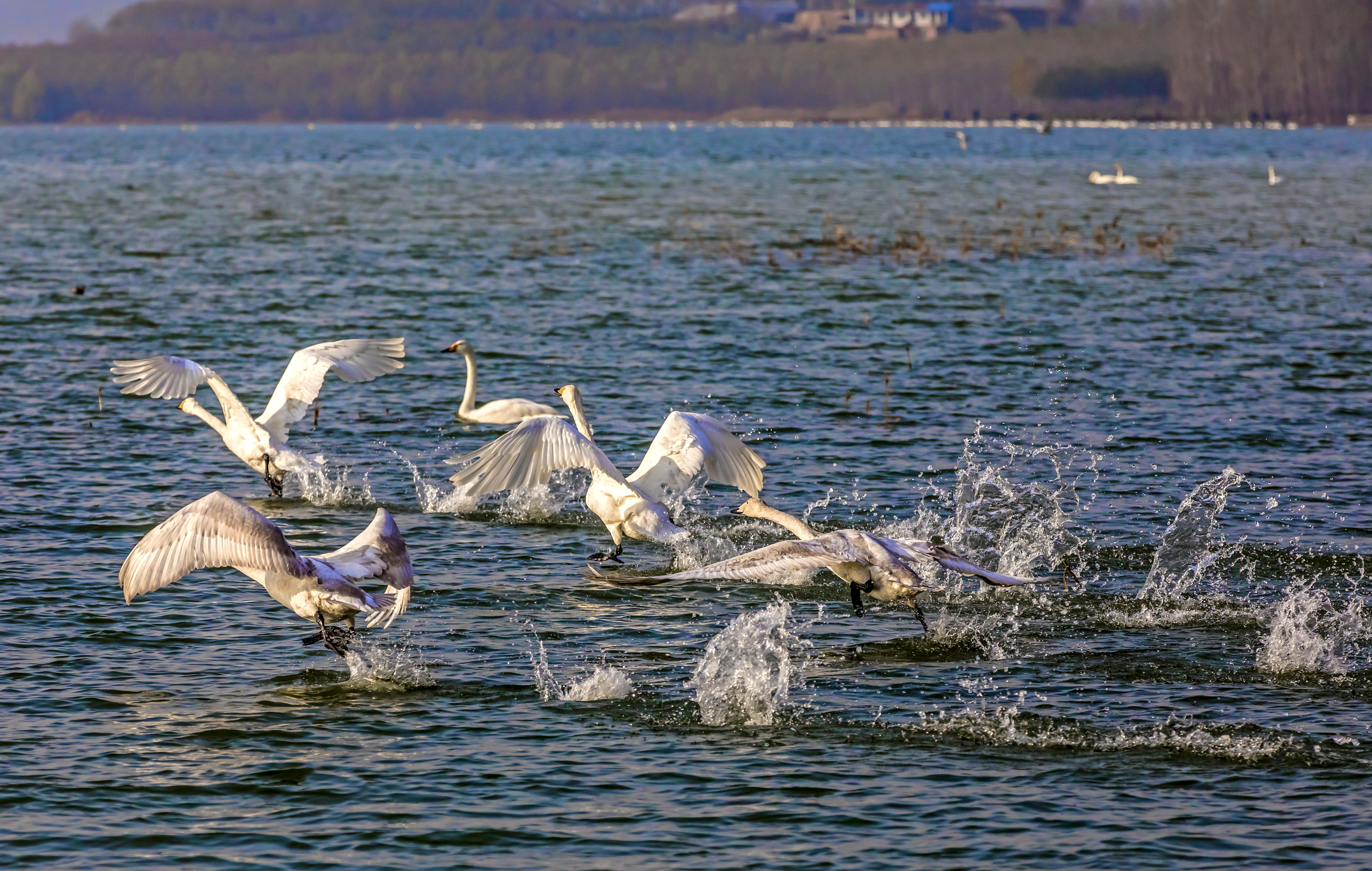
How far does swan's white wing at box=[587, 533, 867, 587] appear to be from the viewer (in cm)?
1129

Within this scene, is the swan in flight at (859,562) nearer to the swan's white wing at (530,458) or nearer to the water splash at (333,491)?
the swan's white wing at (530,458)

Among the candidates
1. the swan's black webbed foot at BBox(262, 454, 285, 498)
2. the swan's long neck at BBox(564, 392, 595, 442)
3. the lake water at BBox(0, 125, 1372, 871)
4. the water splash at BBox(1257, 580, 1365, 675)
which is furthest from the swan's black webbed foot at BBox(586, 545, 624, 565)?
the water splash at BBox(1257, 580, 1365, 675)

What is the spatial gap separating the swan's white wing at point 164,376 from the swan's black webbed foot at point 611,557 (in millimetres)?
5567

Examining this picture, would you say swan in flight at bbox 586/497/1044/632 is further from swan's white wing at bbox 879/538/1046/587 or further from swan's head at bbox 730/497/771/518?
swan's head at bbox 730/497/771/518

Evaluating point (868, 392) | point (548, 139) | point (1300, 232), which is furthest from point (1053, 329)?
point (548, 139)

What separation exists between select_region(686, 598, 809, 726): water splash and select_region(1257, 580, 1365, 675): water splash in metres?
3.56

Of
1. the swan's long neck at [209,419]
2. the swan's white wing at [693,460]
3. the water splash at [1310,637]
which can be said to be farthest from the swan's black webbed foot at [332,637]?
the water splash at [1310,637]

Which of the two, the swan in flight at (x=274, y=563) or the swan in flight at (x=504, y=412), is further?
the swan in flight at (x=504, y=412)

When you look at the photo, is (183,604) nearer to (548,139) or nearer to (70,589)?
(70,589)

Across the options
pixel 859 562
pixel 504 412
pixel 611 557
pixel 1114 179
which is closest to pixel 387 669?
pixel 611 557

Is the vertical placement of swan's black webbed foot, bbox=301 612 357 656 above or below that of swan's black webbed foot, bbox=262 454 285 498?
below

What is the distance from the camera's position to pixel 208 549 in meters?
11.2

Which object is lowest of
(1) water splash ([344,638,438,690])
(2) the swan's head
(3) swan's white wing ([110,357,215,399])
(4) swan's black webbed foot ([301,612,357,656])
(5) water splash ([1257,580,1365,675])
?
(5) water splash ([1257,580,1365,675])

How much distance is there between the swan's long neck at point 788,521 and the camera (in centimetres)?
1263
